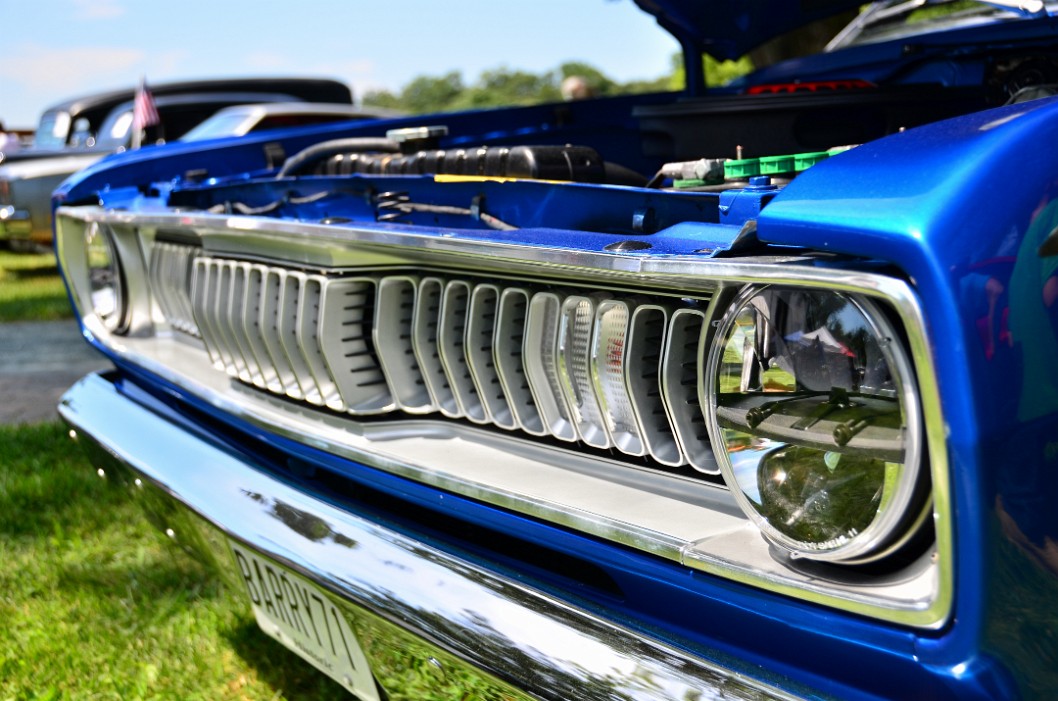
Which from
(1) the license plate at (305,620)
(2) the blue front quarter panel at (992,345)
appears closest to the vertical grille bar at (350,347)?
(1) the license plate at (305,620)

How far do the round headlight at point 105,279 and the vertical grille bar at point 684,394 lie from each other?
1696 millimetres

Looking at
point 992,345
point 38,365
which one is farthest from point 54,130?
point 992,345

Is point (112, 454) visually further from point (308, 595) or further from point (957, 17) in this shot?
point (957, 17)

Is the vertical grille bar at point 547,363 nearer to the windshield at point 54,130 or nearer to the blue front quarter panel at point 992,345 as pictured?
the blue front quarter panel at point 992,345

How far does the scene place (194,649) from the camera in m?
2.28

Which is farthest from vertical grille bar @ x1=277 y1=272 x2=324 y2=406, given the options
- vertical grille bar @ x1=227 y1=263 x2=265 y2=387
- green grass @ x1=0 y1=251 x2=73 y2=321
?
green grass @ x1=0 y1=251 x2=73 y2=321

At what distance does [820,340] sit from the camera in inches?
39.8

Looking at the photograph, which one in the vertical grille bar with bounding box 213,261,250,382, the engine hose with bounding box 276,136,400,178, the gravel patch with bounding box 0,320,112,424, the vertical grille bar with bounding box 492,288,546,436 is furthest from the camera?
the gravel patch with bounding box 0,320,112,424

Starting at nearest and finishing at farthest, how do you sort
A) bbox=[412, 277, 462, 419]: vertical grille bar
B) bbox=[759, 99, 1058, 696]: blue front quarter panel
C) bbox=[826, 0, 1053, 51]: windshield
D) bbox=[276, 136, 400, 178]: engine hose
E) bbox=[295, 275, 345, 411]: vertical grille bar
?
bbox=[759, 99, 1058, 696]: blue front quarter panel < bbox=[412, 277, 462, 419]: vertical grille bar < bbox=[295, 275, 345, 411]: vertical grille bar < bbox=[276, 136, 400, 178]: engine hose < bbox=[826, 0, 1053, 51]: windshield

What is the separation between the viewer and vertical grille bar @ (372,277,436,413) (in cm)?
168

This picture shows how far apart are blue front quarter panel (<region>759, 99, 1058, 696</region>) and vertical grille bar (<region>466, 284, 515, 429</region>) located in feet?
2.26

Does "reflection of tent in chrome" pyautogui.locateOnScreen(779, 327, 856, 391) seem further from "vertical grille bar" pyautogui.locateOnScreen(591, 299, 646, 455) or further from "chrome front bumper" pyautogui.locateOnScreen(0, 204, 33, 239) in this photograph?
"chrome front bumper" pyautogui.locateOnScreen(0, 204, 33, 239)

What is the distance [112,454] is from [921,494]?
1747 millimetres

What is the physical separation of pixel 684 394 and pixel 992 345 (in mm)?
459
